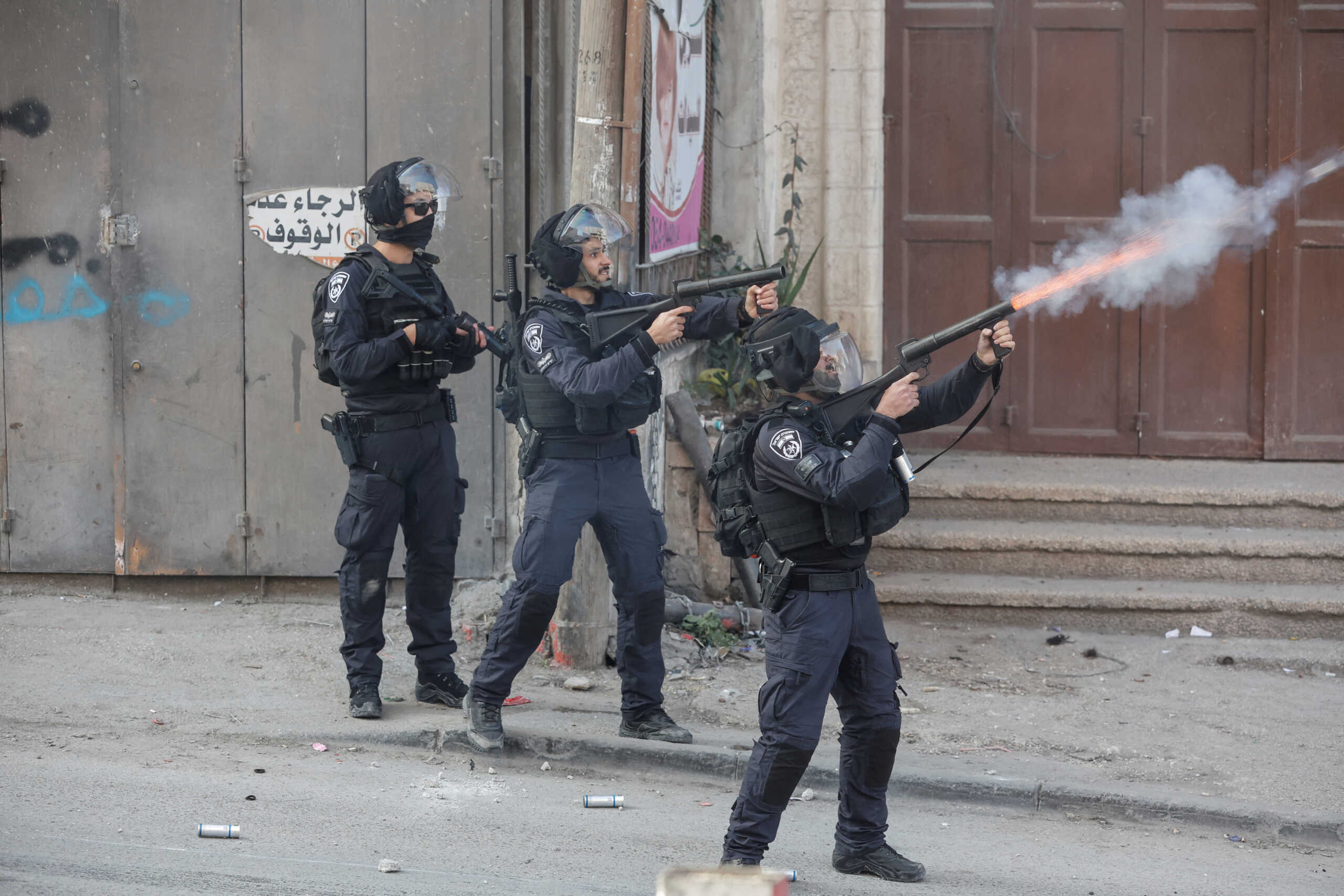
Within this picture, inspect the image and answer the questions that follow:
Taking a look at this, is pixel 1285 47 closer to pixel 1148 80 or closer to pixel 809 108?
pixel 1148 80

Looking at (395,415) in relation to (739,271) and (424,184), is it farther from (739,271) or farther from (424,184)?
(739,271)

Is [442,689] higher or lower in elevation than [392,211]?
lower

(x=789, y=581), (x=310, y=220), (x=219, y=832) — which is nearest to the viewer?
(x=789, y=581)

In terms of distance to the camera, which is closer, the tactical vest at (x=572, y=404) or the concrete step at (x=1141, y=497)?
the tactical vest at (x=572, y=404)

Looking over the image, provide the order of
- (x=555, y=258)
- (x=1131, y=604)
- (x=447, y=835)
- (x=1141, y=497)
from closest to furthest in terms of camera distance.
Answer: (x=447, y=835) → (x=555, y=258) → (x=1131, y=604) → (x=1141, y=497)

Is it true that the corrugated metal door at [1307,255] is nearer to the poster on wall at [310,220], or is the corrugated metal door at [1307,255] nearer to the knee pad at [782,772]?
the poster on wall at [310,220]

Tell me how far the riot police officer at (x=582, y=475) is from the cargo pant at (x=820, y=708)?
1206 mm

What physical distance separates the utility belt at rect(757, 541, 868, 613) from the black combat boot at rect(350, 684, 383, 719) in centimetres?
213

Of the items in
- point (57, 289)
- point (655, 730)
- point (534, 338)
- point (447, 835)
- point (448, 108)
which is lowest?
point (447, 835)

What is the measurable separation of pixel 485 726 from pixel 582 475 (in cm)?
106

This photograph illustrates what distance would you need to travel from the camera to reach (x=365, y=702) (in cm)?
564

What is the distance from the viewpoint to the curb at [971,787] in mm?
4875

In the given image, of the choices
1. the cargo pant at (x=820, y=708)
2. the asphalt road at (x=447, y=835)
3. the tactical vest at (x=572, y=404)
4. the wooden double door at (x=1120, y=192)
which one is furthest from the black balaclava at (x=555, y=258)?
the wooden double door at (x=1120, y=192)

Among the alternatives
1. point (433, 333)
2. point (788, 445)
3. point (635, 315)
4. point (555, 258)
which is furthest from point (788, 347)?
point (433, 333)
